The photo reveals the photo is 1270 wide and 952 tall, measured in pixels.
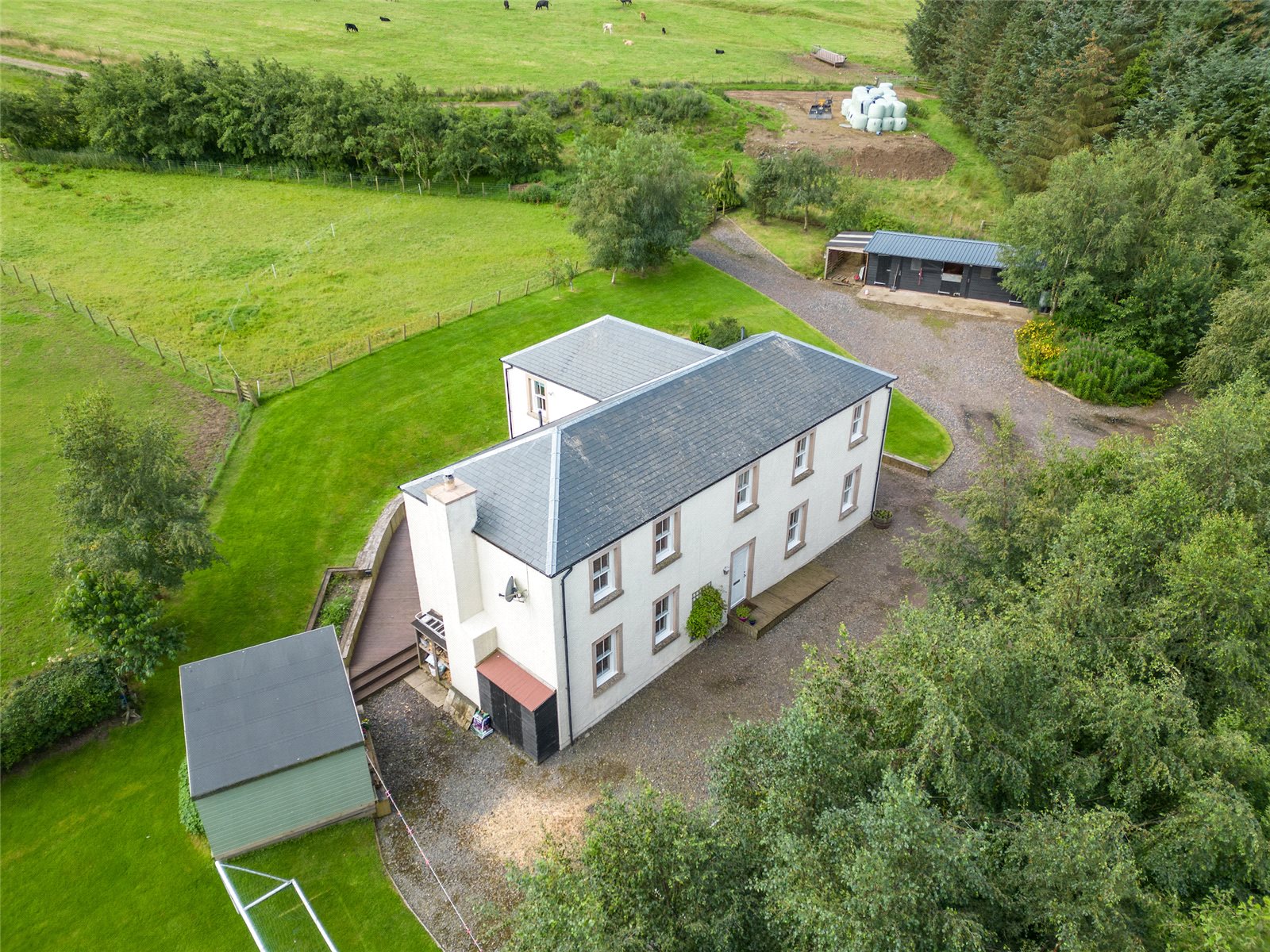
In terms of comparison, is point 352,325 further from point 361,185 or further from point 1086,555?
point 1086,555

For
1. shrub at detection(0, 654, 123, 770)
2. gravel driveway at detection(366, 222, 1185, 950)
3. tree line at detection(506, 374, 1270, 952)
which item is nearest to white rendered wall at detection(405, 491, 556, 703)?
gravel driveway at detection(366, 222, 1185, 950)

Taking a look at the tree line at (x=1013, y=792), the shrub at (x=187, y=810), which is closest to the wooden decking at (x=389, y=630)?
the shrub at (x=187, y=810)

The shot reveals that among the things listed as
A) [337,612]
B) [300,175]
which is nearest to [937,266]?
[337,612]

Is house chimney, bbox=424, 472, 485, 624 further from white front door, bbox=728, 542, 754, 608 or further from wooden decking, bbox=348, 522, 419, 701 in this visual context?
white front door, bbox=728, 542, 754, 608

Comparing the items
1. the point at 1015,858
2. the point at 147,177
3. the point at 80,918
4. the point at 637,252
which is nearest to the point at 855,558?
the point at 1015,858

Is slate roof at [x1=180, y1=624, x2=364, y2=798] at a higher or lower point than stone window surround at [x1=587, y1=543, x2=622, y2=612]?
lower

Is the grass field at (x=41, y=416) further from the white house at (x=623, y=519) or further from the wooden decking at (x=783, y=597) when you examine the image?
the wooden decking at (x=783, y=597)

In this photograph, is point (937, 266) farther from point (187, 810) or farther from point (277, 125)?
point (277, 125)
